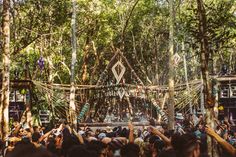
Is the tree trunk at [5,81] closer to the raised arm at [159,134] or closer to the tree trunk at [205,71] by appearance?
the tree trunk at [205,71]

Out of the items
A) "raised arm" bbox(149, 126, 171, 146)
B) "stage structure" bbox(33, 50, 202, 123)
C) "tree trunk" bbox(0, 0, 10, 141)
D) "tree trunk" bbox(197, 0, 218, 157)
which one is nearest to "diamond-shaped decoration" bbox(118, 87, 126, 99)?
"stage structure" bbox(33, 50, 202, 123)

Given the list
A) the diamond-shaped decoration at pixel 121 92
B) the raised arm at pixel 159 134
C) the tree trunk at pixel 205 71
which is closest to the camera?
the raised arm at pixel 159 134

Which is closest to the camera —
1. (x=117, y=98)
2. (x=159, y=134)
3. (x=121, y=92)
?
(x=159, y=134)

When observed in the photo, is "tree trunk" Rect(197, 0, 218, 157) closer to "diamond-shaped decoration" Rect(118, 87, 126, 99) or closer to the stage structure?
the stage structure

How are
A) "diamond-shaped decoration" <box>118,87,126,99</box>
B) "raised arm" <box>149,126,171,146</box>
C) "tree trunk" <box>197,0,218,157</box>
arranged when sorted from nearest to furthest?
"raised arm" <box>149,126,171,146</box>, "tree trunk" <box>197,0,218,157</box>, "diamond-shaped decoration" <box>118,87,126,99</box>

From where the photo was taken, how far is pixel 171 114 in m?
17.3

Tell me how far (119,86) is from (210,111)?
11.4m

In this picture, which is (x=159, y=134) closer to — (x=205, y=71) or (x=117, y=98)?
(x=205, y=71)

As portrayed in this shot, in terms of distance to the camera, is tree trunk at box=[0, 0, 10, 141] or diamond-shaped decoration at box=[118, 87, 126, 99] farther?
diamond-shaped decoration at box=[118, 87, 126, 99]

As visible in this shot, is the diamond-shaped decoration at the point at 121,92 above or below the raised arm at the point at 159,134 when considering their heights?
above

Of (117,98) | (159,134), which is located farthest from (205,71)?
(117,98)

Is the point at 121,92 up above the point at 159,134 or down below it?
above

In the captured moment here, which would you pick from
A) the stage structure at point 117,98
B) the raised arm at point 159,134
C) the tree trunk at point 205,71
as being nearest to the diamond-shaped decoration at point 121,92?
the stage structure at point 117,98

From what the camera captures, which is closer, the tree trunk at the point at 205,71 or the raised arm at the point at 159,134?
the raised arm at the point at 159,134
